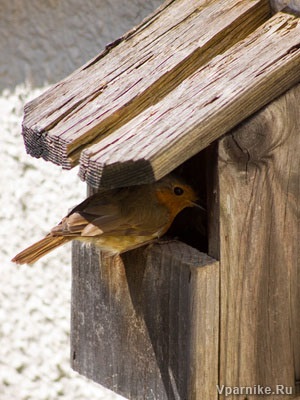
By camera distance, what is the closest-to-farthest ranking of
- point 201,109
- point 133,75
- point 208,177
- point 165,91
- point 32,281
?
point 201,109 < point 208,177 < point 165,91 < point 133,75 < point 32,281

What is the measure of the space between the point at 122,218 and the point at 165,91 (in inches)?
15.8

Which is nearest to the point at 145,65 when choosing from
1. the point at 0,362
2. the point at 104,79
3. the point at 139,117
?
the point at 104,79

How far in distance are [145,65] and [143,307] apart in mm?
707

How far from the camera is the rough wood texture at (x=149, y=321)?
3.21 meters

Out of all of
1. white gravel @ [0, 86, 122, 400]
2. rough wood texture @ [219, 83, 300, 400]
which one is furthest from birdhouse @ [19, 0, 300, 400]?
white gravel @ [0, 86, 122, 400]

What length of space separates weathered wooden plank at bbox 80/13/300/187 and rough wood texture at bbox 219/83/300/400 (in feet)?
0.25

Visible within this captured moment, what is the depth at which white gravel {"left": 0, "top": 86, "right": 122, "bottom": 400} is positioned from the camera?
498 centimetres

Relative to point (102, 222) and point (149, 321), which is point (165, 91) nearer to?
point (102, 222)

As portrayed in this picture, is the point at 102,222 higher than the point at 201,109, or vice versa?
the point at 201,109

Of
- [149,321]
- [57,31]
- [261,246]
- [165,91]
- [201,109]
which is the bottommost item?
[149,321]

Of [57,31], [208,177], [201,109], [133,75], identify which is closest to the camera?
[201,109]

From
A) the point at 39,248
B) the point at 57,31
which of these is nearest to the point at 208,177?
the point at 39,248

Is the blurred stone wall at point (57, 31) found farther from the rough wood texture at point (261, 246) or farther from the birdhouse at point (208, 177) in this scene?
the rough wood texture at point (261, 246)

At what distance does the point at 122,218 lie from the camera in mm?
3465
